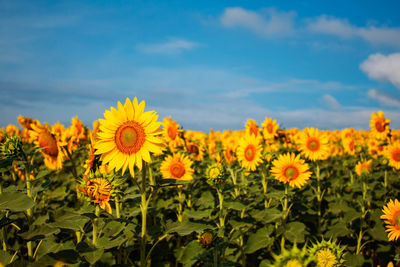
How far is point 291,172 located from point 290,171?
0.06 ft

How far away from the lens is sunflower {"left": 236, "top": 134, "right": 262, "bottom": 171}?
5.07m

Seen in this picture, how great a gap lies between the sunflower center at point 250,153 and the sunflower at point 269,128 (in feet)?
4.63

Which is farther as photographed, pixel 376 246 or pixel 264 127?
pixel 264 127

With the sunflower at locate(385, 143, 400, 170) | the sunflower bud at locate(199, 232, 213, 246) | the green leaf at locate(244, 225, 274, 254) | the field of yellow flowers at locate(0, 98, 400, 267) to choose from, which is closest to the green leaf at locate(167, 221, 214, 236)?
the field of yellow flowers at locate(0, 98, 400, 267)

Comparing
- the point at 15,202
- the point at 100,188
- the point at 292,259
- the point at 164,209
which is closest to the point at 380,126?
the point at 164,209

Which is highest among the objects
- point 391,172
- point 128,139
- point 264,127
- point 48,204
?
point 264,127

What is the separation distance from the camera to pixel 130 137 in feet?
8.29

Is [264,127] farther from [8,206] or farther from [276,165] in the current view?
[8,206]

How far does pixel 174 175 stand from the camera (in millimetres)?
4711

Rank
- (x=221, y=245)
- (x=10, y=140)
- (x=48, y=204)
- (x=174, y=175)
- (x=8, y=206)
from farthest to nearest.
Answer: (x=48, y=204), (x=174, y=175), (x=10, y=140), (x=221, y=245), (x=8, y=206)

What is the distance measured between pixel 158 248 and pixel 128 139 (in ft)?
7.07

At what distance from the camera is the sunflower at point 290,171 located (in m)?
4.25

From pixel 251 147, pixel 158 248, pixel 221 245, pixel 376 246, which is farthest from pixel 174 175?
pixel 376 246

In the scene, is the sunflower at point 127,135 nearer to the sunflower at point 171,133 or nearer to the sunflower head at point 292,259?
the sunflower head at point 292,259
